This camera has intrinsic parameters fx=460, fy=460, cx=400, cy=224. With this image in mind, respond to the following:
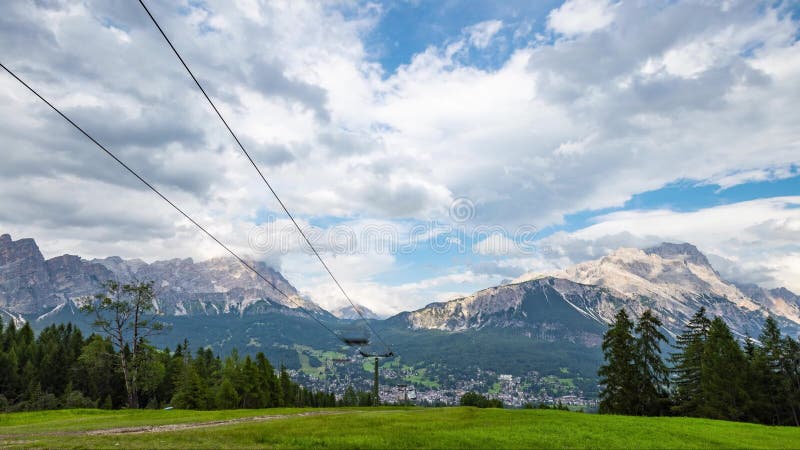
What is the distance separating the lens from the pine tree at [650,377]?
68750mm

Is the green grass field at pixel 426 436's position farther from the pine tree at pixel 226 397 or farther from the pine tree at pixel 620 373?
the pine tree at pixel 226 397

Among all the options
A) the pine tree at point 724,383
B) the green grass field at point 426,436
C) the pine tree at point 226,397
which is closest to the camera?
the green grass field at point 426,436

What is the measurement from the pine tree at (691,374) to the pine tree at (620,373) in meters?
6.97

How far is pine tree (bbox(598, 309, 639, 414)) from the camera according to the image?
68750mm

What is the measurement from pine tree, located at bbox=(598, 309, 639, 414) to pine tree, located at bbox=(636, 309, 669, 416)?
91 cm

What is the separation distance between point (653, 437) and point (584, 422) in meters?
6.19

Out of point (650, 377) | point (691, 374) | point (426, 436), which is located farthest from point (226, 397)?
point (691, 374)

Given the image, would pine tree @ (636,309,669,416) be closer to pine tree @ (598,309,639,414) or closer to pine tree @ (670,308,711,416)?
pine tree @ (598,309,639,414)

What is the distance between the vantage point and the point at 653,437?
92.6 feet

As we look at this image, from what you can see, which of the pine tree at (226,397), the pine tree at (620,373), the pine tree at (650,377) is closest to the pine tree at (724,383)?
the pine tree at (650,377)

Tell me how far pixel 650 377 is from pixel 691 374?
10476 mm

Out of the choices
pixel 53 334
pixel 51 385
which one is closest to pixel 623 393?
pixel 51 385

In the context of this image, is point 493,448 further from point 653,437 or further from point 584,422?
point 584,422

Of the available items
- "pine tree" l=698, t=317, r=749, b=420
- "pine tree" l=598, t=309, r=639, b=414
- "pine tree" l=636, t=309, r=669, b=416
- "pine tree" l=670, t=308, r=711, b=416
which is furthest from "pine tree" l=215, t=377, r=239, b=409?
"pine tree" l=698, t=317, r=749, b=420
